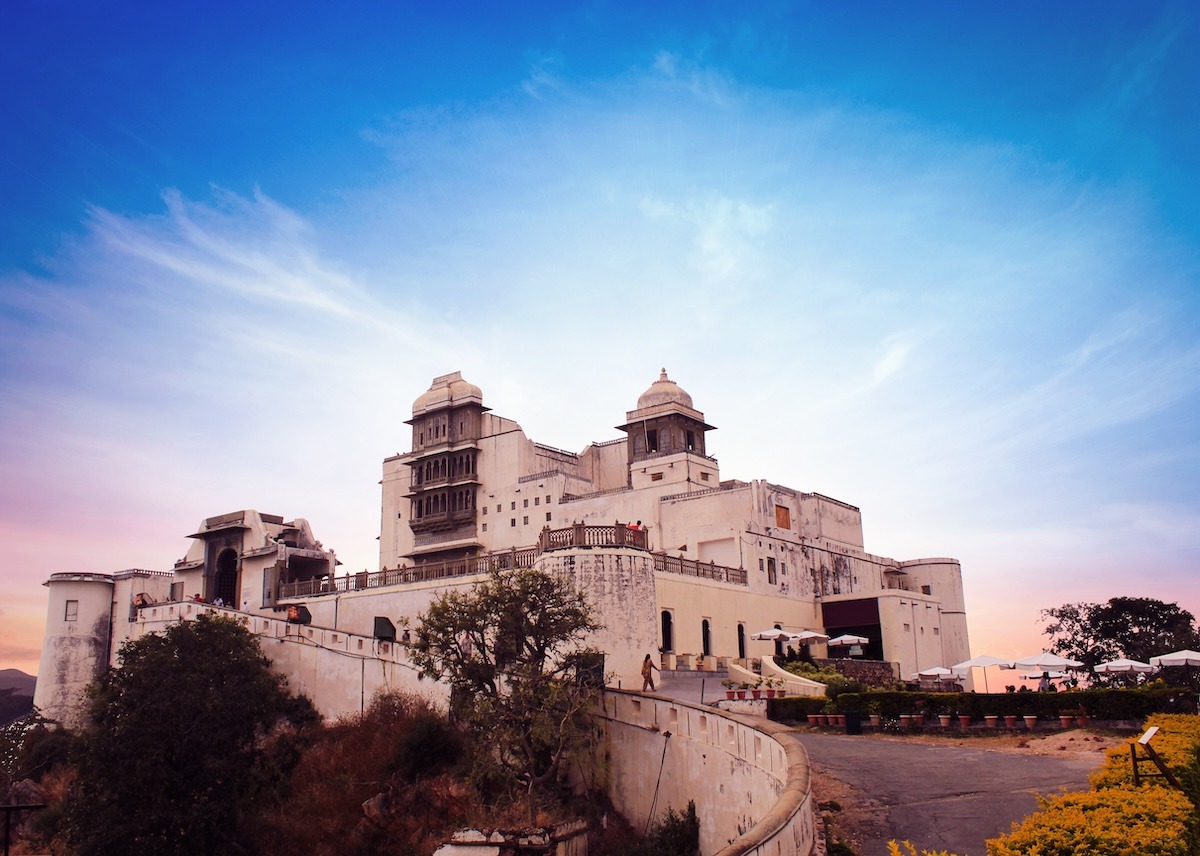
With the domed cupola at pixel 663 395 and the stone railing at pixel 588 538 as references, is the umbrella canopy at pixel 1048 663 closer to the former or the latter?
the stone railing at pixel 588 538

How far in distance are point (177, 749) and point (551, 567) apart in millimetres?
12566

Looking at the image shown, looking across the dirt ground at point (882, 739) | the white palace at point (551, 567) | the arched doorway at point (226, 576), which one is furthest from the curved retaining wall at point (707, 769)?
the arched doorway at point (226, 576)

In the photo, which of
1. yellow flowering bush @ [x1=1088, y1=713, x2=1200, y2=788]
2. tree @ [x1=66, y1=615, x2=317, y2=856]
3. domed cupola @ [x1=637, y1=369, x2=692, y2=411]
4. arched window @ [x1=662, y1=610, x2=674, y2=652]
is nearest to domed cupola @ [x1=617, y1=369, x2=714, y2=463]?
domed cupola @ [x1=637, y1=369, x2=692, y2=411]

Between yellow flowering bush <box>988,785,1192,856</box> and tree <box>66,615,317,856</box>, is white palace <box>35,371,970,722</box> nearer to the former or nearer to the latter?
tree <box>66,615,317,856</box>

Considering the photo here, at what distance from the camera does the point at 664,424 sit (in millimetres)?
55844

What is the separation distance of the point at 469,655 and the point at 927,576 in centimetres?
3828

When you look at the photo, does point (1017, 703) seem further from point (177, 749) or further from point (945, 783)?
point (177, 749)

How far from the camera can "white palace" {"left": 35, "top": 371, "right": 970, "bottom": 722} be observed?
36281 millimetres

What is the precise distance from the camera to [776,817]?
1239cm

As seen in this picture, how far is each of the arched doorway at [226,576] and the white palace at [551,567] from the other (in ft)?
0.29

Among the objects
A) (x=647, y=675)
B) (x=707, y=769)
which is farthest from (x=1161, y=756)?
(x=647, y=675)

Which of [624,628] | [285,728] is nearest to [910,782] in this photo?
[624,628]

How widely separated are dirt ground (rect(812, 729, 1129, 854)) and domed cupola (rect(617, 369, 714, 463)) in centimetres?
3020

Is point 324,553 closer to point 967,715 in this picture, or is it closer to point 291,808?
point 291,808
